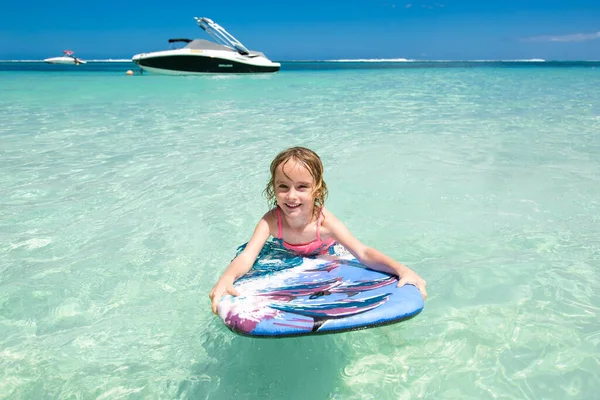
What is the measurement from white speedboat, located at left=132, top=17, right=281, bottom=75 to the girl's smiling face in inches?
956

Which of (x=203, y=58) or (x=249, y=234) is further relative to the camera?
(x=203, y=58)

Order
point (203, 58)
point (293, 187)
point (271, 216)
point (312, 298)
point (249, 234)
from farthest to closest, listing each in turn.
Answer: point (203, 58), point (249, 234), point (271, 216), point (293, 187), point (312, 298)

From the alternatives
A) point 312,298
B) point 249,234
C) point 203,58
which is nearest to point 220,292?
point 312,298

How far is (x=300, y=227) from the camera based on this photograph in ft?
8.60

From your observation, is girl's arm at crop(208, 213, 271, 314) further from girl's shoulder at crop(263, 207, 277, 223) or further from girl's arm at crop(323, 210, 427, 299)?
girl's arm at crop(323, 210, 427, 299)

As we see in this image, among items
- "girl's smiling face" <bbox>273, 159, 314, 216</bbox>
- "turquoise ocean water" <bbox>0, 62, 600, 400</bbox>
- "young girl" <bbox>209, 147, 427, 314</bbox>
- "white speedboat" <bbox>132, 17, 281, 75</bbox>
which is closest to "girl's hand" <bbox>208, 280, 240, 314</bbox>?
"young girl" <bbox>209, 147, 427, 314</bbox>

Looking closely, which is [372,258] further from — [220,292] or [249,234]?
[249,234]

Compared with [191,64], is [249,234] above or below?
below

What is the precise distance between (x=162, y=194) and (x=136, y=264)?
1569 mm

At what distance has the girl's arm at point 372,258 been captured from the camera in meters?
2.12

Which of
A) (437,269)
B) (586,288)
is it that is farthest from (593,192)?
(437,269)

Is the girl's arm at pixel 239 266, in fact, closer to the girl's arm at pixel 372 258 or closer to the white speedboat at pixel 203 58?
the girl's arm at pixel 372 258

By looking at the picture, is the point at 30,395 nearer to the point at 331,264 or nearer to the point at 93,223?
the point at 331,264

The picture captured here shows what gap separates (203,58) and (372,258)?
24.6m
